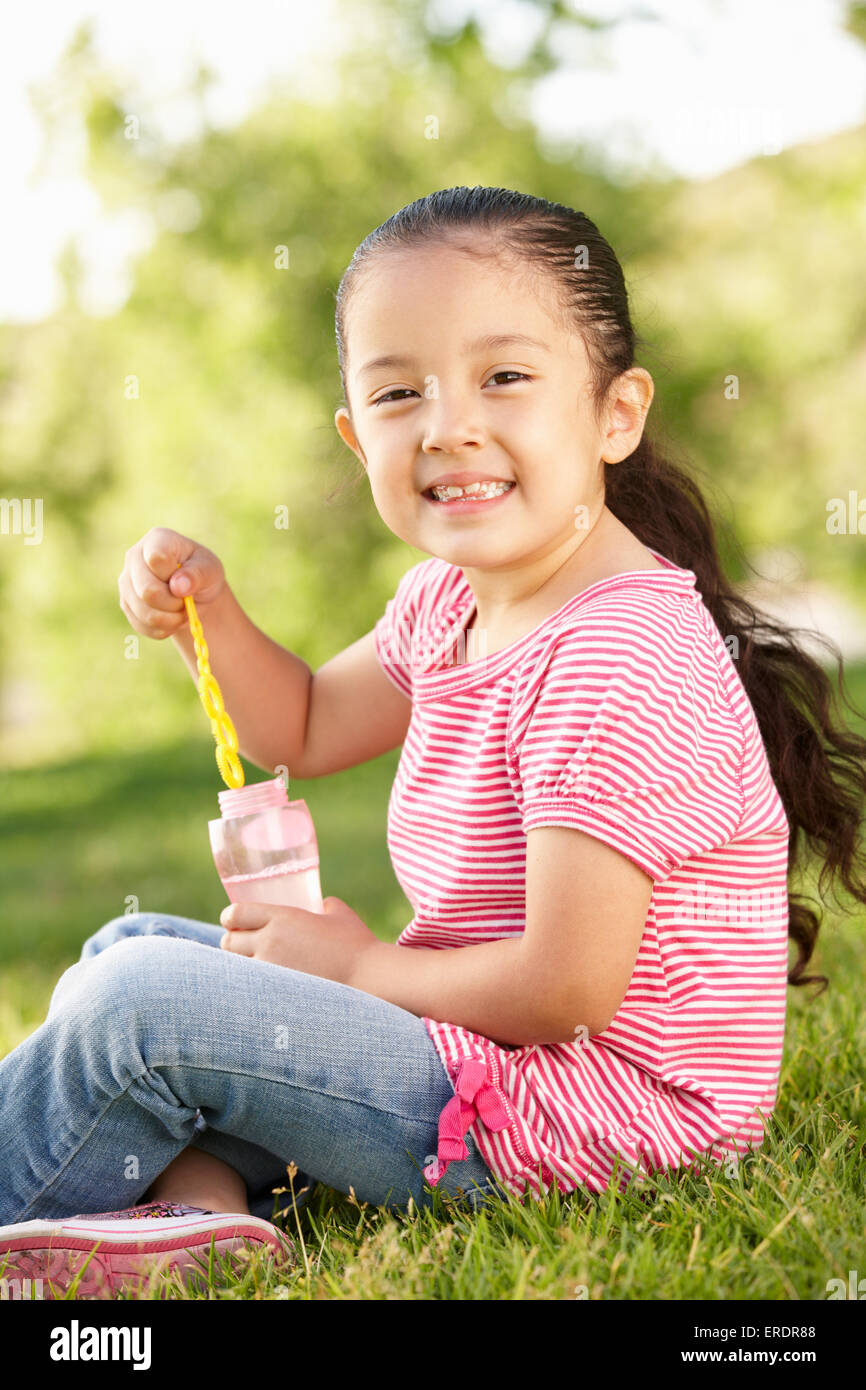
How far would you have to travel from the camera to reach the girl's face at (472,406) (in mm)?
1663

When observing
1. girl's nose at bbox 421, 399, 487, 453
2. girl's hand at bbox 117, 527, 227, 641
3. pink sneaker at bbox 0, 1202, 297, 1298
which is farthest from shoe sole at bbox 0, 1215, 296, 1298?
girl's nose at bbox 421, 399, 487, 453

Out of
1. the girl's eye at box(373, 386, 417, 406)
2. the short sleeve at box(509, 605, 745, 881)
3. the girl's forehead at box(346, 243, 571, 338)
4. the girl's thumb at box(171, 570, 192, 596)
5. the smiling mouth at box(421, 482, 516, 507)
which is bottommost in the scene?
the short sleeve at box(509, 605, 745, 881)

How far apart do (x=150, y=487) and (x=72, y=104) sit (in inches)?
101

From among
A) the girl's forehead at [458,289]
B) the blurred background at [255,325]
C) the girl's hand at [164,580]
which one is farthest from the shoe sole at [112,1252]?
the blurred background at [255,325]

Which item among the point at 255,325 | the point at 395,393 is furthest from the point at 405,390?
the point at 255,325

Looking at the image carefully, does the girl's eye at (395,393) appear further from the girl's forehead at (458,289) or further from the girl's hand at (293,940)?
the girl's hand at (293,940)

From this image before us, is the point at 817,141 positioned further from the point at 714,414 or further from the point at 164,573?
the point at 164,573

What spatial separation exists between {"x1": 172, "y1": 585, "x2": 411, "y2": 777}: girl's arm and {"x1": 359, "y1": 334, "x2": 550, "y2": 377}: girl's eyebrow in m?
0.56

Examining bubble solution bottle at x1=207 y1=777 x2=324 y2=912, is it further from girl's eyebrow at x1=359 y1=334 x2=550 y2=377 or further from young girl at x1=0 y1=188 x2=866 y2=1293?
girl's eyebrow at x1=359 y1=334 x2=550 y2=377

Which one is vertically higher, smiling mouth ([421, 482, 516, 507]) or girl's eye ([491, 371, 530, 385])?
girl's eye ([491, 371, 530, 385])

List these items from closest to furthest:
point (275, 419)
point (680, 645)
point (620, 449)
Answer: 1. point (680, 645)
2. point (620, 449)
3. point (275, 419)

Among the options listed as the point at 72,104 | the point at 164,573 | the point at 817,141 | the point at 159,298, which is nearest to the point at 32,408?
the point at 159,298

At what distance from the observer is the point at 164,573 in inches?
78.5

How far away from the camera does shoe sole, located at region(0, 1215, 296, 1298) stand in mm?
1506
